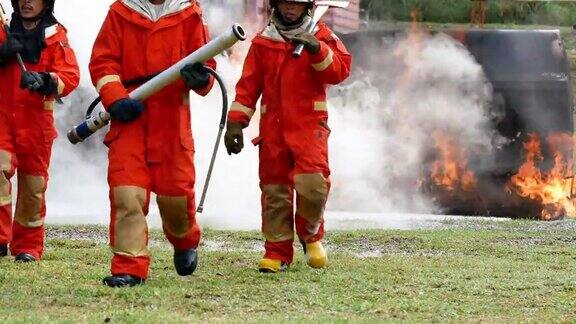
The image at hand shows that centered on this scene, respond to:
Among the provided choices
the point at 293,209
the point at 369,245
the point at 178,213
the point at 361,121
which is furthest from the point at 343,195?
the point at 178,213

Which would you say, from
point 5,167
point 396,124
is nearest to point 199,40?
point 5,167

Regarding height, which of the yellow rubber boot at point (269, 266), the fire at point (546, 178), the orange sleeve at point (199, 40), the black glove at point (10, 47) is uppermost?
the orange sleeve at point (199, 40)

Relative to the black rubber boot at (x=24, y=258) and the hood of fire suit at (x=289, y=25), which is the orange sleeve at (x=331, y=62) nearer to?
the hood of fire suit at (x=289, y=25)

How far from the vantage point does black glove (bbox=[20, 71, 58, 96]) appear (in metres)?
10.2

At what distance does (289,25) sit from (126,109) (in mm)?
1588

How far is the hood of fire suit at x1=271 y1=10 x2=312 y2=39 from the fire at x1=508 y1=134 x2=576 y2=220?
29.6 ft

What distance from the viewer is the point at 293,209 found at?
34.1ft

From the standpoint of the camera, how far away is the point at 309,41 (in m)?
9.71

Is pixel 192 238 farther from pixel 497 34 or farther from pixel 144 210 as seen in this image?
pixel 497 34

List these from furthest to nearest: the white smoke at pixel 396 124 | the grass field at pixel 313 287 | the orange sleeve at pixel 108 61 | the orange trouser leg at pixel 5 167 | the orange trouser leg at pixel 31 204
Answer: the white smoke at pixel 396 124 < the orange trouser leg at pixel 31 204 < the orange trouser leg at pixel 5 167 < the orange sleeve at pixel 108 61 < the grass field at pixel 313 287

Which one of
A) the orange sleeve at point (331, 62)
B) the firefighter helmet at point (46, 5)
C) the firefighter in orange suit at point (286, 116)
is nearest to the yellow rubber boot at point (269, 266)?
the firefighter in orange suit at point (286, 116)

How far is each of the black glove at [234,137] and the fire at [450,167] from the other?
29.4 feet

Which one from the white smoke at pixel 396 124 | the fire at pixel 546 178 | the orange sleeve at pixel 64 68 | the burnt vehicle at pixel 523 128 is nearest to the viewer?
the orange sleeve at pixel 64 68

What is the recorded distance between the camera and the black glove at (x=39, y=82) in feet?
33.6
